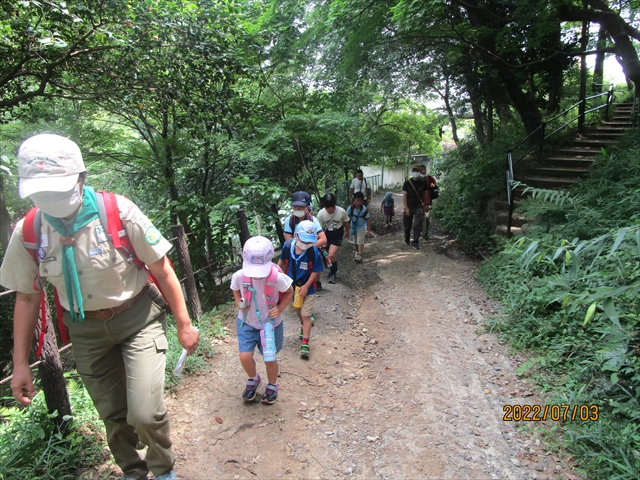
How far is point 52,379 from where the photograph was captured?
8.12 ft

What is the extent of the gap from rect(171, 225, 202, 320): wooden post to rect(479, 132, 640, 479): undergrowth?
3.42 m

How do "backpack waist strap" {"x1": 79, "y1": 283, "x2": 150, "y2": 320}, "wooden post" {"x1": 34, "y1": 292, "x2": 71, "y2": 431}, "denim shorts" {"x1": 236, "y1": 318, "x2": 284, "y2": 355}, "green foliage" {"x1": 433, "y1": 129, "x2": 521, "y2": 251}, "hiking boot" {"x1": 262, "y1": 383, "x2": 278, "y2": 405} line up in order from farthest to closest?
1. "green foliage" {"x1": 433, "y1": 129, "x2": 521, "y2": 251}
2. "hiking boot" {"x1": 262, "y1": 383, "x2": 278, "y2": 405}
3. "denim shorts" {"x1": 236, "y1": 318, "x2": 284, "y2": 355}
4. "wooden post" {"x1": 34, "y1": 292, "x2": 71, "y2": 431}
5. "backpack waist strap" {"x1": 79, "y1": 283, "x2": 150, "y2": 320}

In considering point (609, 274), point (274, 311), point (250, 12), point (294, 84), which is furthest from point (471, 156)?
point (274, 311)

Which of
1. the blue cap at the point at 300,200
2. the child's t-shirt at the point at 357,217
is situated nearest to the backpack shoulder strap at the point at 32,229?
the blue cap at the point at 300,200

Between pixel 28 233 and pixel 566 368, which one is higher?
pixel 28 233

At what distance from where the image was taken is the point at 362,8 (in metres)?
7.17

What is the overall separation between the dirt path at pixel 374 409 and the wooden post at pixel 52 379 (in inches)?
30.4

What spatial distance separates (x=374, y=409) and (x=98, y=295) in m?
2.30

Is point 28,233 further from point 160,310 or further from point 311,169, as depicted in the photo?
point 311,169

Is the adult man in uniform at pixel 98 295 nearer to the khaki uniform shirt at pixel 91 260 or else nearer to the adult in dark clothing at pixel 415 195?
the khaki uniform shirt at pixel 91 260

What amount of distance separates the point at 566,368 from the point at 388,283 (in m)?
3.22

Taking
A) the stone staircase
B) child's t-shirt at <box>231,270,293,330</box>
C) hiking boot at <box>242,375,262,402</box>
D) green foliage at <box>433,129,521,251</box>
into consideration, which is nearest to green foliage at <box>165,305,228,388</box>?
hiking boot at <box>242,375,262,402</box>

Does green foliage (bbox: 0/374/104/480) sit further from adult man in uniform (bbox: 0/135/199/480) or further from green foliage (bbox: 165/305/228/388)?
green foliage (bbox: 165/305/228/388)

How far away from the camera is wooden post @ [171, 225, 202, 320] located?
4262mm
